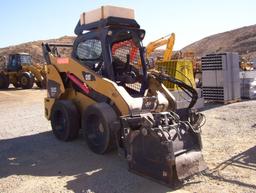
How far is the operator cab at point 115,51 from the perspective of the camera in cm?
714

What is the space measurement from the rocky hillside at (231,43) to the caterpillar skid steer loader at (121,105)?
4165 centimetres

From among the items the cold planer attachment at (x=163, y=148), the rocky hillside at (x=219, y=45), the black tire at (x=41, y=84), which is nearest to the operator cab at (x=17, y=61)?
the black tire at (x=41, y=84)

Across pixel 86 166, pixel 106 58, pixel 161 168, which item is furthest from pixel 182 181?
pixel 106 58

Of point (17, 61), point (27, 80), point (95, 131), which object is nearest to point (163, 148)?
point (95, 131)

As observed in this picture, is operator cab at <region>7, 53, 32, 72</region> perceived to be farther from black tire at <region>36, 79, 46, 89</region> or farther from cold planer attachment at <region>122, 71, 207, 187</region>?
cold planer attachment at <region>122, 71, 207, 187</region>

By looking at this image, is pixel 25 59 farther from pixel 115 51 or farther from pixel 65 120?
pixel 115 51

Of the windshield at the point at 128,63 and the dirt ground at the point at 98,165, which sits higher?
the windshield at the point at 128,63

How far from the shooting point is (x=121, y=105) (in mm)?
6594

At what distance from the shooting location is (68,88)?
8.29 m

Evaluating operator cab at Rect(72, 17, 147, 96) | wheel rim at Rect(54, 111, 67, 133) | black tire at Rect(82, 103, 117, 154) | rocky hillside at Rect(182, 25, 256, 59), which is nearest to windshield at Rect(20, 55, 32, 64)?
wheel rim at Rect(54, 111, 67, 133)

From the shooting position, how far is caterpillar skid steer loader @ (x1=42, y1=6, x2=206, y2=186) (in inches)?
209

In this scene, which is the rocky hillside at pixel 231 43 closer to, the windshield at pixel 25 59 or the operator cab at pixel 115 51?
the windshield at pixel 25 59

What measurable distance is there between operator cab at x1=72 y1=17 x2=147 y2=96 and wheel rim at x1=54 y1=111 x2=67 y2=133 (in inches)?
50.6

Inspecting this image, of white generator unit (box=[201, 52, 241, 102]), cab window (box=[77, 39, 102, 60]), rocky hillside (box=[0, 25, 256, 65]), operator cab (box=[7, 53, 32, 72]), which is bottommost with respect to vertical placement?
white generator unit (box=[201, 52, 241, 102])
